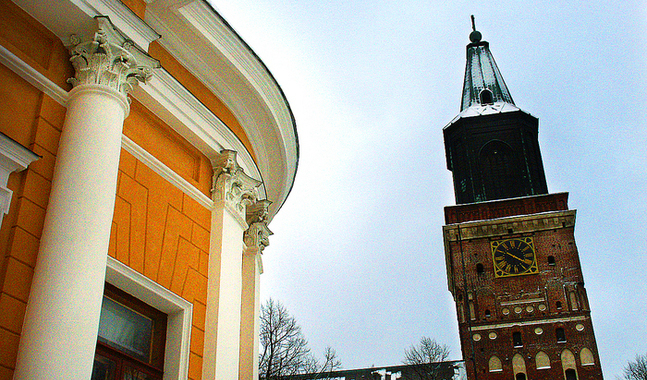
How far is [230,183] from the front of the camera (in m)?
9.83

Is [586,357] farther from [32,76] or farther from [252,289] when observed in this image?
[32,76]

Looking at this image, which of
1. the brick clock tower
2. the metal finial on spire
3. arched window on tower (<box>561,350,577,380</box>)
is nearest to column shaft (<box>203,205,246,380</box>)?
the brick clock tower

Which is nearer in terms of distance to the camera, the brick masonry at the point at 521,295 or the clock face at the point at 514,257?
the brick masonry at the point at 521,295

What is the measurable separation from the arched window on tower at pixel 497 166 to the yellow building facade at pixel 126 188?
35608mm

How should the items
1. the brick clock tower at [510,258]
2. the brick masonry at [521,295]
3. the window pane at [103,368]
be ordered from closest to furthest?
the window pane at [103,368] → the brick masonry at [521,295] → the brick clock tower at [510,258]

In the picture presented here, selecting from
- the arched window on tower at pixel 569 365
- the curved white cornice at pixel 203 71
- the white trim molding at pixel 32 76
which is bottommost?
the white trim molding at pixel 32 76

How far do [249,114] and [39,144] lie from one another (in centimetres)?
402

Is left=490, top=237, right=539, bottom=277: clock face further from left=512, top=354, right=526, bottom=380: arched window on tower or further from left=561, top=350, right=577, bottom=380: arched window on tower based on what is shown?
left=561, top=350, right=577, bottom=380: arched window on tower

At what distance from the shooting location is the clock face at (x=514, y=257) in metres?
41.5

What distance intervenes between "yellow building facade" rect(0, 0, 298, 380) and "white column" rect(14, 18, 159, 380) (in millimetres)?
13

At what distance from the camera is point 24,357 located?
20.0ft

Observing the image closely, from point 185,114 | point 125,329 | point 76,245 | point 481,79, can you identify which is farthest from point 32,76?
point 481,79

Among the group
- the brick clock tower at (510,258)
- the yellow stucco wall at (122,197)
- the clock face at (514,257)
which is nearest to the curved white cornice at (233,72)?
the yellow stucco wall at (122,197)

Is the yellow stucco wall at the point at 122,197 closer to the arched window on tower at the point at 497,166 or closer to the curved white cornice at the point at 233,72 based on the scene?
the curved white cornice at the point at 233,72
